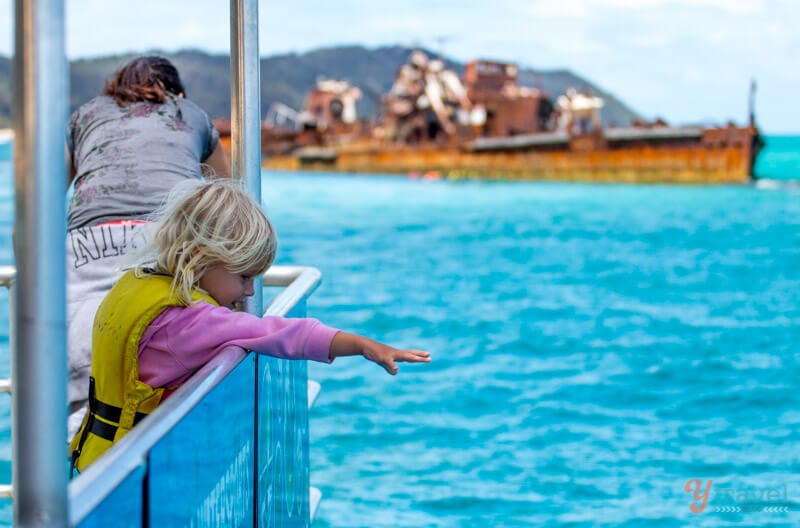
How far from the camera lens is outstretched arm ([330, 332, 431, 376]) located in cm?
192

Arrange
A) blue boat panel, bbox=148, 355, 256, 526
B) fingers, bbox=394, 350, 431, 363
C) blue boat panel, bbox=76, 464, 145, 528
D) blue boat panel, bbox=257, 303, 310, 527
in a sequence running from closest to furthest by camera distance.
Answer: blue boat panel, bbox=76, 464, 145, 528
blue boat panel, bbox=148, 355, 256, 526
fingers, bbox=394, 350, 431, 363
blue boat panel, bbox=257, 303, 310, 527

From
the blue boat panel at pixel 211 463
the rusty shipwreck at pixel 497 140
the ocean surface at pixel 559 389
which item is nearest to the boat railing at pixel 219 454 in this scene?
the blue boat panel at pixel 211 463

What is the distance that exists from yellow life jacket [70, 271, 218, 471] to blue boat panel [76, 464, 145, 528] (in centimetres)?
56

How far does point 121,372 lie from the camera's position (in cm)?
202

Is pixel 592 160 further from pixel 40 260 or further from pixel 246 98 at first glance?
pixel 40 260

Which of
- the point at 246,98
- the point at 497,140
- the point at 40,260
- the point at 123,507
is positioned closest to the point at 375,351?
the point at 123,507

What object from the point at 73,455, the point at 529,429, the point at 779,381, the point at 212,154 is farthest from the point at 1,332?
the point at 73,455

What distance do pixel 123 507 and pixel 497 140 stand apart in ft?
201

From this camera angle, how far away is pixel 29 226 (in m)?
1.11

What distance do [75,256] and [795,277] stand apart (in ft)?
58.0

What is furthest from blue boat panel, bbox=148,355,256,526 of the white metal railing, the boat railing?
the white metal railing

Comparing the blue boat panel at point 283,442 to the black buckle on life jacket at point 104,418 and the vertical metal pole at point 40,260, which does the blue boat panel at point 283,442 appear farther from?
the vertical metal pole at point 40,260

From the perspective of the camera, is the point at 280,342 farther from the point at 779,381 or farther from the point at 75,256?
the point at 779,381

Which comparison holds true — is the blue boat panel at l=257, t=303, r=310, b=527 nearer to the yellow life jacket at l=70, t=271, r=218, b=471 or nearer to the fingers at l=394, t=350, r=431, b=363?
the yellow life jacket at l=70, t=271, r=218, b=471
